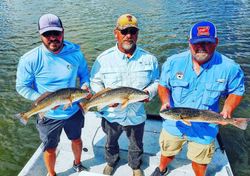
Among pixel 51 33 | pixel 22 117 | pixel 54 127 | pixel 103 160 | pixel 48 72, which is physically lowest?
pixel 103 160

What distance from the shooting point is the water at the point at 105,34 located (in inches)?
296

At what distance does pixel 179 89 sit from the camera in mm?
4352

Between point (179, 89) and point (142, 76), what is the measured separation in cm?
61

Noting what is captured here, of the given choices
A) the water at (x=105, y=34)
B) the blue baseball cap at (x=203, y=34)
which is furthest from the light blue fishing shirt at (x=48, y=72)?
the water at (x=105, y=34)

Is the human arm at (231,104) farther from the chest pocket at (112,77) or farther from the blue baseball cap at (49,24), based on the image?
the blue baseball cap at (49,24)

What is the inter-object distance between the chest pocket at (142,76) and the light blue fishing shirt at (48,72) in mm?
881

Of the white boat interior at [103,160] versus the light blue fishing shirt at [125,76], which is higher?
the light blue fishing shirt at [125,76]

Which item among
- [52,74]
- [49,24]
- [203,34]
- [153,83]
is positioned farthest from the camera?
[153,83]

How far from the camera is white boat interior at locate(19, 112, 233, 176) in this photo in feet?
17.3

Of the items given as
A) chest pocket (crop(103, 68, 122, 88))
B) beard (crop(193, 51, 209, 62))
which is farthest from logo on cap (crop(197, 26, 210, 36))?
chest pocket (crop(103, 68, 122, 88))

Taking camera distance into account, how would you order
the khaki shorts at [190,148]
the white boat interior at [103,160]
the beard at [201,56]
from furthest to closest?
1. the white boat interior at [103,160]
2. the khaki shorts at [190,148]
3. the beard at [201,56]

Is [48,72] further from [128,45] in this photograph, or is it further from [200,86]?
[200,86]

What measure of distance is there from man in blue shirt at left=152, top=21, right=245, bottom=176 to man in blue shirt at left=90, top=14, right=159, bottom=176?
286 millimetres

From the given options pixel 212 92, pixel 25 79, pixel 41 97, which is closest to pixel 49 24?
pixel 25 79
